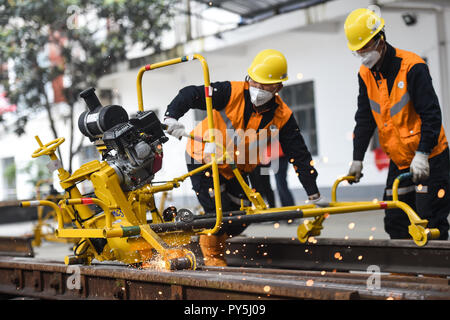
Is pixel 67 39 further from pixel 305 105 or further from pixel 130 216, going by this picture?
pixel 130 216

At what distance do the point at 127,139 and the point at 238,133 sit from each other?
1096 millimetres

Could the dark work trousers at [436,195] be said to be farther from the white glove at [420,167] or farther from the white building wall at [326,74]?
the white building wall at [326,74]

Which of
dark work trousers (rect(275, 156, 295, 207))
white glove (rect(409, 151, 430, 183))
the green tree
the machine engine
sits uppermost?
the green tree

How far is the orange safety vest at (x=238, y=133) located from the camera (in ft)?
16.3

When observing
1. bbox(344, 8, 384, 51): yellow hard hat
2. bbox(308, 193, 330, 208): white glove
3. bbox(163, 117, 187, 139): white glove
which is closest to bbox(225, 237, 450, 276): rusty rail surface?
bbox(308, 193, 330, 208): white glove

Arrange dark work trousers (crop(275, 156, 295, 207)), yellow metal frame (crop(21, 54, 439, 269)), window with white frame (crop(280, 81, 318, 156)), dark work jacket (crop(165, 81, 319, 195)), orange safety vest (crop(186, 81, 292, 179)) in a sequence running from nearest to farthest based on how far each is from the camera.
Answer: yellow metal frame (crop(21, 54, 439, 269)) < dark work jacket (crop(165, 81, 319, 195)) < orange safety vest (crop(186, 81, 292, 179)) < dark work trousers (crop(275, 156, 295, 207)) < window with white frame (crop(280, 81, 318, 156))

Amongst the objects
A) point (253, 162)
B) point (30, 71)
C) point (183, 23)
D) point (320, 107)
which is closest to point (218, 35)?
point (183, 23)

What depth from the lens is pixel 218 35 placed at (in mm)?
12914

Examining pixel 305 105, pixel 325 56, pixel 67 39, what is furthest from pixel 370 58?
pixel 67 39

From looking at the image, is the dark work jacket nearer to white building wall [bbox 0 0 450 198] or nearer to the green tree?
white building wall [bbox 0 0 450 198]

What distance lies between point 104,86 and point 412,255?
43.1ft

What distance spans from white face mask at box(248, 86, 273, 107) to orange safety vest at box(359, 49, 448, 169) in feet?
2.58

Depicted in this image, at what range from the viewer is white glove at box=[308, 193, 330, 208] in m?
4.73
